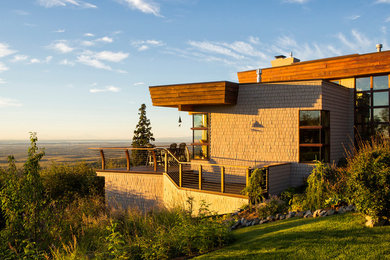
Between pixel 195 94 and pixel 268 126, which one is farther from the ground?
pixel 195 94

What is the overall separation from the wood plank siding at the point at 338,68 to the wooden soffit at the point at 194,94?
2.36m

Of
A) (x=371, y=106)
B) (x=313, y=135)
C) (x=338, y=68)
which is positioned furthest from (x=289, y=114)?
(x=371, y=106)

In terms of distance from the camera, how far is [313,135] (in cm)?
1104

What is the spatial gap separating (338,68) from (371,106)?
1975 mm

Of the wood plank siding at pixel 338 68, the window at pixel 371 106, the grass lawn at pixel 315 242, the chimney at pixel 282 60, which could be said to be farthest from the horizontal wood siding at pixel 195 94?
the chimney at pixel 282 60

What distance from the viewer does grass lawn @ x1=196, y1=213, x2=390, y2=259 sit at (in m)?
4.63

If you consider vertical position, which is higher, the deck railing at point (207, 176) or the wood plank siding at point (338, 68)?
the wood plank siding at point (338, 68)

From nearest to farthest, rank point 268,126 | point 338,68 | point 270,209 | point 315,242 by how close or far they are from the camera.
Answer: point 315,242, point 270,209, point 268,126, point 338,68

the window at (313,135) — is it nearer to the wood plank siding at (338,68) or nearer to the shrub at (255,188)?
the wood plank siding at (338,68)

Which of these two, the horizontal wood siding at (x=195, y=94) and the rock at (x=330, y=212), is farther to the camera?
the horizontal wood siding at (x=195, y=94)

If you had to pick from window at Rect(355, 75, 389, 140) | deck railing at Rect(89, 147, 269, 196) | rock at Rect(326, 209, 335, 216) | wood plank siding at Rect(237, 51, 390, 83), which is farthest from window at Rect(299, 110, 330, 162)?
rock at Rect(326, 209, 335, 216)

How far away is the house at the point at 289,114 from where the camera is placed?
11.0 metres

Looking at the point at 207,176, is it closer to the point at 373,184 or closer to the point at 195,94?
the point at 195,94

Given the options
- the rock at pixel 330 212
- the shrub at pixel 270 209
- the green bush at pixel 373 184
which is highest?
the green bush at pixel 373 184
